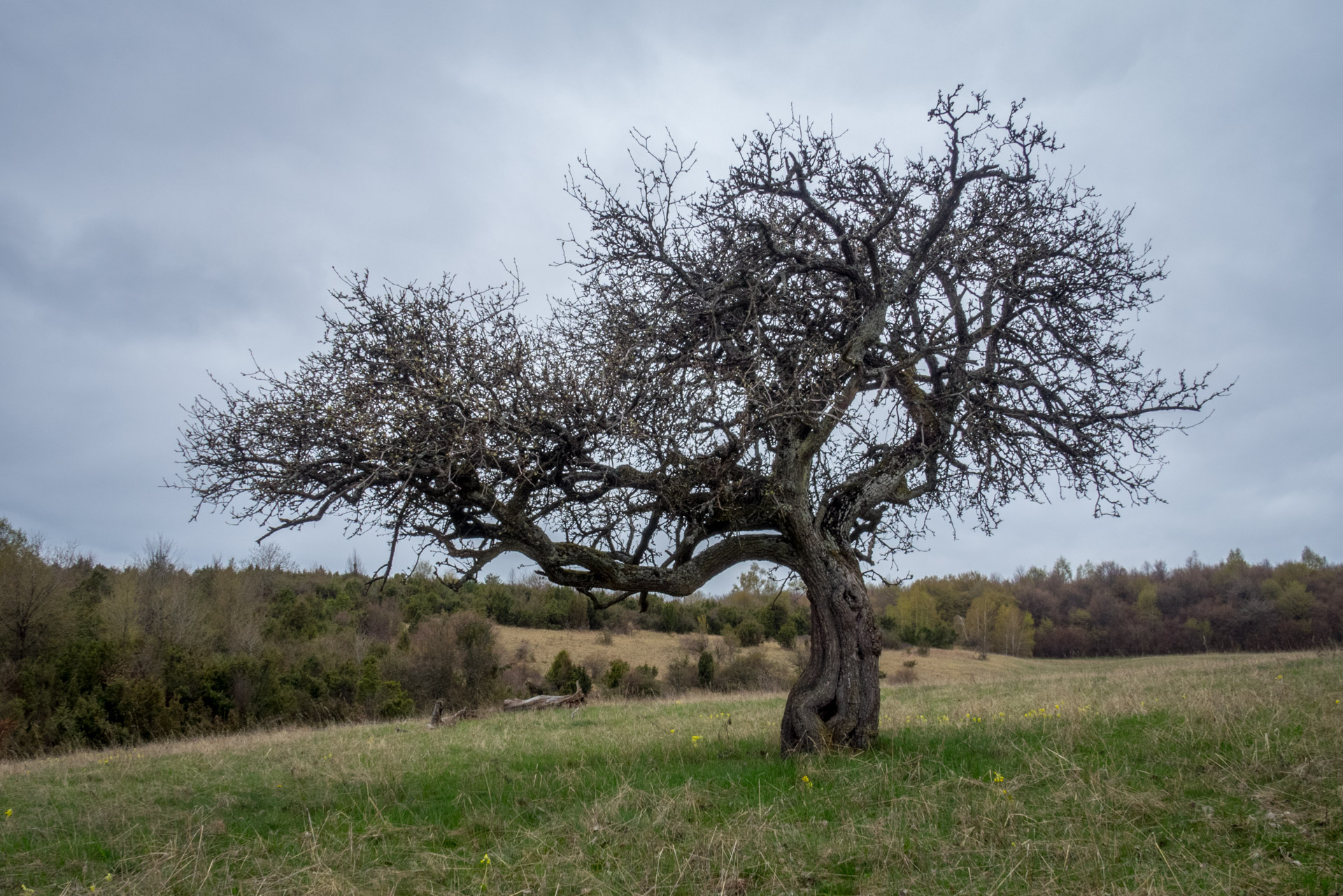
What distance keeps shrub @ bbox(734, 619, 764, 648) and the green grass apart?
35.4 meters

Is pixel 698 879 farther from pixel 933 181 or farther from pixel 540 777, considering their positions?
pixel 933 181

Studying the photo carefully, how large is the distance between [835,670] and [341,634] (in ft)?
113

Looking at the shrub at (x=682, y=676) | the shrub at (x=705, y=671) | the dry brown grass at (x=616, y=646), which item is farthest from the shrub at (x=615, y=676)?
the dry brown grass at (x=616, y=646)

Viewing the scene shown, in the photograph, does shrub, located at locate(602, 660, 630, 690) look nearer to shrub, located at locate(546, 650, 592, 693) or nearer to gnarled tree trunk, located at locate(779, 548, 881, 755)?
shrub, located at locate(546, 650, 592, 693)

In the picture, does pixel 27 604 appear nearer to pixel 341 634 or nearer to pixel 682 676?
pixel 341 634

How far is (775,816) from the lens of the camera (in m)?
5.23

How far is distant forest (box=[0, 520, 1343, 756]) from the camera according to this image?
927 inches

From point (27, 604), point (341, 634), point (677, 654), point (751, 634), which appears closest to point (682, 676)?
point (677, 654)

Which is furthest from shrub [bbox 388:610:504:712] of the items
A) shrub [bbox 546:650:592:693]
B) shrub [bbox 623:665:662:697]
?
shrub [bbox 623:665:662:697]

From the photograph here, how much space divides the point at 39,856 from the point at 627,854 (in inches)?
196

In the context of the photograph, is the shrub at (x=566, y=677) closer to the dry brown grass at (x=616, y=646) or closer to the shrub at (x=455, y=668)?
the shrub at (x=455, y=668)

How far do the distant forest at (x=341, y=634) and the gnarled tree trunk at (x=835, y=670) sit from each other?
5.08 feet

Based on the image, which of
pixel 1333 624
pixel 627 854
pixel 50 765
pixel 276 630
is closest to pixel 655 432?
pixel 627 854

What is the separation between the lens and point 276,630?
35094 millimetres
